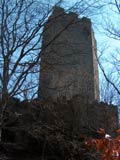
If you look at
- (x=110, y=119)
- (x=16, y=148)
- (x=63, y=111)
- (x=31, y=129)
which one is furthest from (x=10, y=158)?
(x=110, y=119)

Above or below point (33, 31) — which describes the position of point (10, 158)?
below

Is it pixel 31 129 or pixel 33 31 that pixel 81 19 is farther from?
pixel 31 129

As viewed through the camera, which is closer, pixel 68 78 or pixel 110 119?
pixel 68 78

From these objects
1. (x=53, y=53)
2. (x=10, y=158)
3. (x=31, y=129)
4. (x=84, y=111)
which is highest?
(x=53, y=53)

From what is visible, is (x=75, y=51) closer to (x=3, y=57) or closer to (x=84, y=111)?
(x=3, y=57)

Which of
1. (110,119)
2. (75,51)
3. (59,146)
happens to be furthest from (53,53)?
(110,119)

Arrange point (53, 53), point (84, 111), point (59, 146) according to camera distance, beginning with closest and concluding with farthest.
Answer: point (53, 53) → point (59, 146) → point (84, 111)

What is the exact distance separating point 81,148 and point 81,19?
544 cm

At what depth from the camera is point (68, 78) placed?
14.9 meters

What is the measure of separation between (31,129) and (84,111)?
5.00m

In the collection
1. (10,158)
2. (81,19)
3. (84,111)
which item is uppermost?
(81,19)

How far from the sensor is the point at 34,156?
1616 cm

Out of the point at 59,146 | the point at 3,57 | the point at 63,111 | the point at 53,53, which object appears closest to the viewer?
the point at 3,57

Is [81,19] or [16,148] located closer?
[81,19]
